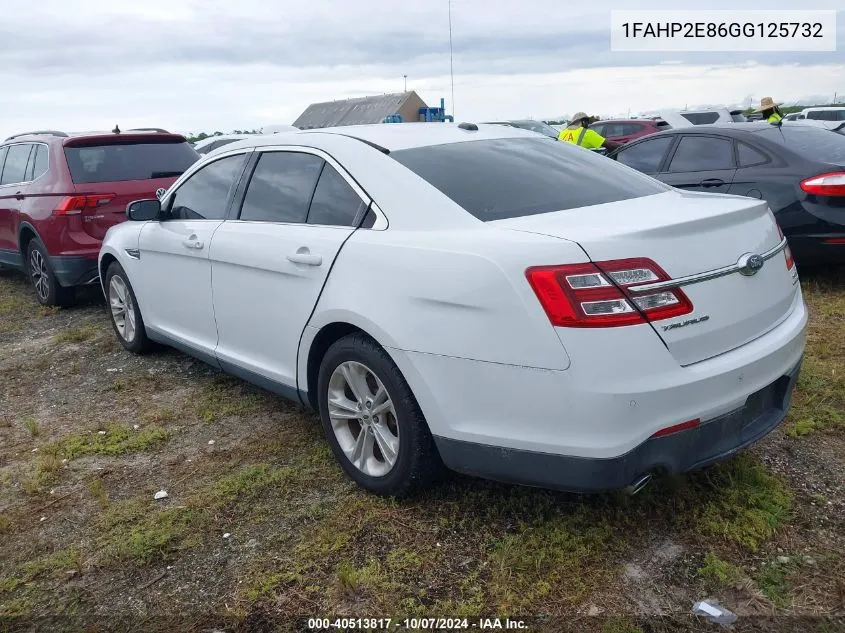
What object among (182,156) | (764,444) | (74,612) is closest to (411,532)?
(74,612)

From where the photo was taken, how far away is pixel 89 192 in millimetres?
6445

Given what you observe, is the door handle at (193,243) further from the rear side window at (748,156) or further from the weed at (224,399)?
the rear side window at (748,156)

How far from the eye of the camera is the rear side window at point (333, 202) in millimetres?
3234

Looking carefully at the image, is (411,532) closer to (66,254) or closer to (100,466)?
(100,466)

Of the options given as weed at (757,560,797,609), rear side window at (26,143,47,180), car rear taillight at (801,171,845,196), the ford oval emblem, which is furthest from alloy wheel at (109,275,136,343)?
car rear taillight at (801,171,845,196)

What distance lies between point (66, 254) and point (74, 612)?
4592 millimetres

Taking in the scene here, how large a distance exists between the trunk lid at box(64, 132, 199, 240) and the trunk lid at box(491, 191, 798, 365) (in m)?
4.81

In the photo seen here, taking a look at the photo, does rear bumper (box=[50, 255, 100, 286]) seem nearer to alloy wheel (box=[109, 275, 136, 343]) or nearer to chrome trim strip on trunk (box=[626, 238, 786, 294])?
alloy wheel (box=[109, 275, 136, 343])

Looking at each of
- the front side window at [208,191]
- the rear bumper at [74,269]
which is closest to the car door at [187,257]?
the front side window at [208,191]

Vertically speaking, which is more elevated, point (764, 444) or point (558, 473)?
point (558, 473)

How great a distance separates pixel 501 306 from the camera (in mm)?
2482

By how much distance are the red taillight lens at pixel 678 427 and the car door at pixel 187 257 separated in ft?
8.43

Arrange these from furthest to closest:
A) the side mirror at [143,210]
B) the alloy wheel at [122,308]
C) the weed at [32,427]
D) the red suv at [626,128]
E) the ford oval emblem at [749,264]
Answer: the red suv at [626,128], the alloy wheel at [122,308], the side mirror at [143,210], the weed at [32,427], the ford oval emblem at [749,264]

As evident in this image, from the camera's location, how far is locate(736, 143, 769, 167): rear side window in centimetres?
624
